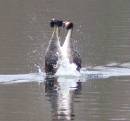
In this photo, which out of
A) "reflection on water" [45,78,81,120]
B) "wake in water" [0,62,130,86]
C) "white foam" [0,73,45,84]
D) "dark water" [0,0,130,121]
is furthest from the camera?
"wake in water" [0,62,130,86]

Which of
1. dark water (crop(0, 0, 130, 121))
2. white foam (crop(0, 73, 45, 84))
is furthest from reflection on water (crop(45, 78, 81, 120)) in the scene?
white foam (crop(0, 73, 45, 84))

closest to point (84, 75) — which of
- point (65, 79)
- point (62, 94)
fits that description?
point (65, 79)

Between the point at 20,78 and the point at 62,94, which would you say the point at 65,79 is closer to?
the point at 20,78

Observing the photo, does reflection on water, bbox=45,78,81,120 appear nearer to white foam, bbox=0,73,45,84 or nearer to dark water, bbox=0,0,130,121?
dark water, bbox=0,0,130,121

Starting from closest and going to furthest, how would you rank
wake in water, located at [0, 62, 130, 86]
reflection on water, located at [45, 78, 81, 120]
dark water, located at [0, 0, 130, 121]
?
reflection on water, located at [45, 78, 81, 120]
dark water, located at [0, 0, 130, 121]
wake in water, located at [0, 62, 130, 86]

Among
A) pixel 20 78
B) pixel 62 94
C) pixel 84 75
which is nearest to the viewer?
pixel 62 94

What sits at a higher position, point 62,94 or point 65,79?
point 65,79

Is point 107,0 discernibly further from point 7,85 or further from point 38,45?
point 7,85

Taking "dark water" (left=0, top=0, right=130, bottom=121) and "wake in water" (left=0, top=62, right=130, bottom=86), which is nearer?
"dark water" (left=0, top=0, right=130, bottom=121)

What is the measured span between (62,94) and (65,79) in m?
2.46

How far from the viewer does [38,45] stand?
31766 millimetres

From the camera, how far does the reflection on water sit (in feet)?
60.4

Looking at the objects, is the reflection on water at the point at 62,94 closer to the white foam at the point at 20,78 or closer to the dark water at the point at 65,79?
the dark water at the point at 65,79

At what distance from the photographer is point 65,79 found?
23328mm
